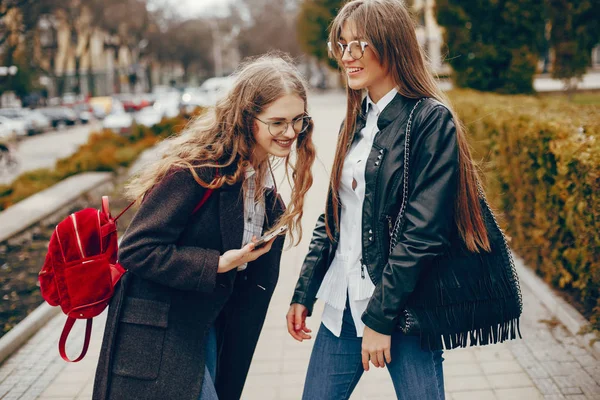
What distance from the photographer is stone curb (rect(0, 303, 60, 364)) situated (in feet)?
15.1

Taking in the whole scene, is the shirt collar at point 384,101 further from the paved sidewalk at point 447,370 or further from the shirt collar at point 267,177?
the paved sidewalk at point 447,370

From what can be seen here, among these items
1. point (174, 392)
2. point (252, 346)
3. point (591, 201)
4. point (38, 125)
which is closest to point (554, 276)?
point (591, 201)

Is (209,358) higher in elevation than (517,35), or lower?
lower

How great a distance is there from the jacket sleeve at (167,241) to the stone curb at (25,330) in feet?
9.85

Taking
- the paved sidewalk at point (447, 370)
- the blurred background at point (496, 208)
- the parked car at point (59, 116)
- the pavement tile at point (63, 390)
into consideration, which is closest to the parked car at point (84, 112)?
the parked car at point (59, 116)

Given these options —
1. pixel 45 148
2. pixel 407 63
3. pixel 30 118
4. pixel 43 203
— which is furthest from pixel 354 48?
pixel 30 118

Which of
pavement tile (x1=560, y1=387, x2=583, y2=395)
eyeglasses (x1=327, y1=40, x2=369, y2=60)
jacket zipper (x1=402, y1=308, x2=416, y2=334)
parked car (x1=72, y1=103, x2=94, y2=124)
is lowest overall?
parked car (x1=72, y1=103, x2=94, y2=124)

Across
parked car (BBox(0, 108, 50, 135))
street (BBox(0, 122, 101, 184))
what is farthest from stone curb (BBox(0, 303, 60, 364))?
parked car (BBox(0, 108, 50, 135))

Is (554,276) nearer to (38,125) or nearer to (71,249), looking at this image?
(71,249)

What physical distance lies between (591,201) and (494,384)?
1.33 meters

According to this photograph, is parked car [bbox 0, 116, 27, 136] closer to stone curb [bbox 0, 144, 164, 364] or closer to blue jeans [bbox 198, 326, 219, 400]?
stone curb [bbox 0, 144, 164, 364]

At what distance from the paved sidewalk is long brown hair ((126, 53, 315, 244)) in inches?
79.4

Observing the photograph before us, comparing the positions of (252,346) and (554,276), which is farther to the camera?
(554,276)

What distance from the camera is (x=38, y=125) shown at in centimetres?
3609
